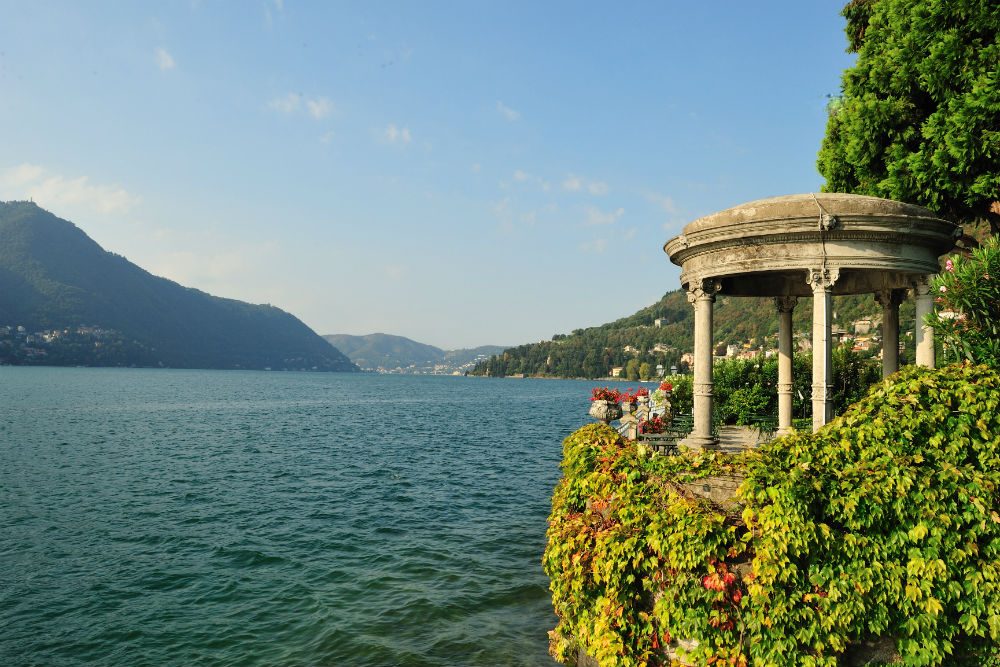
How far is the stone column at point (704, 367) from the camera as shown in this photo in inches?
529

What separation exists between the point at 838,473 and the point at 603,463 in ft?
11.1

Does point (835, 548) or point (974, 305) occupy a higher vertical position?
point (974, 305)

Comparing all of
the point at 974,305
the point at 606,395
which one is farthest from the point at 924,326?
the point at 606,395

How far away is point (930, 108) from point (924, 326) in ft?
30.5

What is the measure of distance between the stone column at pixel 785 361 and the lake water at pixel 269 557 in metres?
8.30

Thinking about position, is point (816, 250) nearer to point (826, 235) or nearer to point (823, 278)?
point (826, 235)

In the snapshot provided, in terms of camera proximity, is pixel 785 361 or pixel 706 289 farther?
pixel 785 361

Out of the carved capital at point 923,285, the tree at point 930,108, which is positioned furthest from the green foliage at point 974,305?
the tree at point 930,108

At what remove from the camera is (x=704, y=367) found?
13461mm

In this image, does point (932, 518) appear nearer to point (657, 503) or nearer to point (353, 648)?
point (657, 503)

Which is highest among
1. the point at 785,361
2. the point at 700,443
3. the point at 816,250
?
the point at 816,250

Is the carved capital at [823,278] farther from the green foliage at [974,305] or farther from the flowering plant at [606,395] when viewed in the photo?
the flowering plant at [606,395]

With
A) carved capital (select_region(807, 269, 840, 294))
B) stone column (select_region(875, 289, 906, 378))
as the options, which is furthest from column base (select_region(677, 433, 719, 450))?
stone column (select_region(875, 289, 906, 378))

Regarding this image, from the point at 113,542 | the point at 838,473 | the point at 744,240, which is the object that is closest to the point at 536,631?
the point at 838,473
